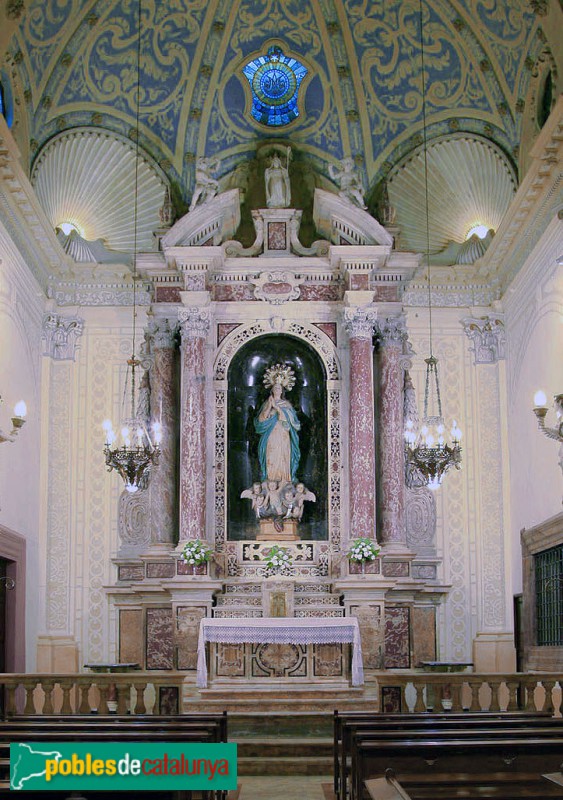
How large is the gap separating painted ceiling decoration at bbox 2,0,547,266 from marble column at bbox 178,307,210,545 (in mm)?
2392

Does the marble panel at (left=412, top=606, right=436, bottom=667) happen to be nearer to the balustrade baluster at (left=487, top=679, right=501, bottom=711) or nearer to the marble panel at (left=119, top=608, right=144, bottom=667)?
the marble panel at (left=119, top=608, right=144, bottom=667)

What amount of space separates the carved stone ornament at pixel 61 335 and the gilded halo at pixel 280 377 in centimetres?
291

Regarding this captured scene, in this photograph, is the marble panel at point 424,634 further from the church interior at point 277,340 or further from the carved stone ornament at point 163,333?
the carved stone ornament at point 163,333

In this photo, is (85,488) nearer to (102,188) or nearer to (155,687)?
(102,188)

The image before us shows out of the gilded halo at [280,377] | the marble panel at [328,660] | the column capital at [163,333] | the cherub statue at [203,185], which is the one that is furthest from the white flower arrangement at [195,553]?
the cherub statue at [203,185]

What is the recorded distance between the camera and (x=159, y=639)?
1535 cm

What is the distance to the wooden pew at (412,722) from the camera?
304 inches

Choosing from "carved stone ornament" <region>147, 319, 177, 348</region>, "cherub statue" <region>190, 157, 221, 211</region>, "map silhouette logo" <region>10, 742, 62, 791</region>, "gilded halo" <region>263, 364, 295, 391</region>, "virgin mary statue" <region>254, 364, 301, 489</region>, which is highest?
"cherub statue" <region>190, 157, 221, 211</region>

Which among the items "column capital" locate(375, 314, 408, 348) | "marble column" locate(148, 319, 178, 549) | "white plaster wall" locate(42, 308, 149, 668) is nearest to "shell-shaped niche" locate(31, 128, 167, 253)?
"white plaster wall" locate(42, 308, 149, 668)

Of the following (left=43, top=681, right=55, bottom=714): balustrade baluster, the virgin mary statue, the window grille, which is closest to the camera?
(left=43, top=681, right=55, bottom=714): balustrade baluster

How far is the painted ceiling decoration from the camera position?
53.1 feet

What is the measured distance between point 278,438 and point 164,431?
1.62 metres

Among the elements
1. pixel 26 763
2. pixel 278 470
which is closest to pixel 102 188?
pixel 278 470

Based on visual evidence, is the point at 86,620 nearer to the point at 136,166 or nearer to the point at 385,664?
the point at 385,664
